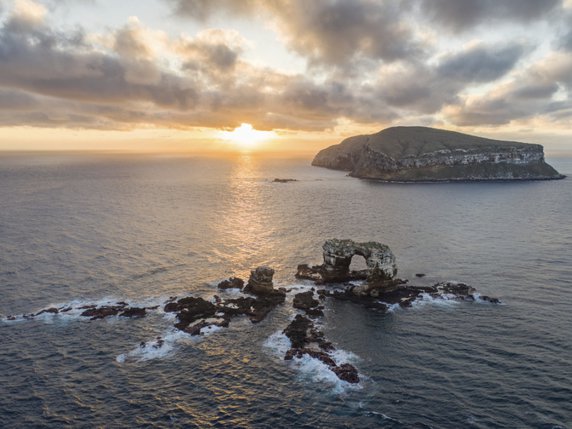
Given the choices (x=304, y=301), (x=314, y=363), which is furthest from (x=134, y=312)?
(x=314, y=363)

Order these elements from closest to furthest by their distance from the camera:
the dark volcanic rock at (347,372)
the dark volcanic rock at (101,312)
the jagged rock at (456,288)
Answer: the dark volcanic rock at (347,372)
the dark volcanic rock at (101,312)
the jagged rock at (456,288)

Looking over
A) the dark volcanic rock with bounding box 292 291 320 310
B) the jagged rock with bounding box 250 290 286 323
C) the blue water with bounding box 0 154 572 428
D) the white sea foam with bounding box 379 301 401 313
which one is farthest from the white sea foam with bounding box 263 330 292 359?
the white sea foam with bounding box 379 301 401 313

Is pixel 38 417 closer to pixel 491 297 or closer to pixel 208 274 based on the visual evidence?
pixel 208 274

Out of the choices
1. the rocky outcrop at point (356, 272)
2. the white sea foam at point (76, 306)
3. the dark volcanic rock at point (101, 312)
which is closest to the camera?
the white sea foam at point (76, 306)

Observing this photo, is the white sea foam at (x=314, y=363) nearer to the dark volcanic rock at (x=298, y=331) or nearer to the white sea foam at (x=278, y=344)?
the white sea foam at (x=278, y=344)

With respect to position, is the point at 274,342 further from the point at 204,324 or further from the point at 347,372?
the point at 347,372

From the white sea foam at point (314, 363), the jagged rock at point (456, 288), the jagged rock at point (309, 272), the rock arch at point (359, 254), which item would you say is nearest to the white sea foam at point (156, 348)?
the white sea foam at point (314, 363)

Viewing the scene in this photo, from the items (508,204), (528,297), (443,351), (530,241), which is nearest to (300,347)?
(443,351)
